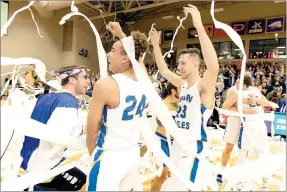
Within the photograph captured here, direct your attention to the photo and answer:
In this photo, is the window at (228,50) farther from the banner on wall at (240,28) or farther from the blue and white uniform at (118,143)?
the blue and white uniform at (118,143)

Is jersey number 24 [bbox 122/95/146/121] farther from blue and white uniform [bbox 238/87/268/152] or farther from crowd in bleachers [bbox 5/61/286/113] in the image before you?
crowd in bleachers [bbox 5/61/286/113]

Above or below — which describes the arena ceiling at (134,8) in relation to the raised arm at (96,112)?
above

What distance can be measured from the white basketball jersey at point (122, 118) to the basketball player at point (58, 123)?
391 mm

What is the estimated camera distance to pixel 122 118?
177cm

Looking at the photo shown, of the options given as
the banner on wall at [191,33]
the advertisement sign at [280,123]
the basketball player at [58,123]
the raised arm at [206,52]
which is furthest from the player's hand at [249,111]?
the banner on wall at [191,33]

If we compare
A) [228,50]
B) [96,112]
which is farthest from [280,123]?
[228,50]

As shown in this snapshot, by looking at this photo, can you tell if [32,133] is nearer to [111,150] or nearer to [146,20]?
[111,150]

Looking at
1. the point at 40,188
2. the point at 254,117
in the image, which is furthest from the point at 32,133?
the point at 254,117

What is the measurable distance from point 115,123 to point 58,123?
0.58 meters

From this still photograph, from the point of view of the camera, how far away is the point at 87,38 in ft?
66.2

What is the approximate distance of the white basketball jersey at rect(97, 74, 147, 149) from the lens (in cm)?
174

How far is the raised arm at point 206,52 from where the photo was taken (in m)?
1.91

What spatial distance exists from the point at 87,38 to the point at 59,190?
18.7m

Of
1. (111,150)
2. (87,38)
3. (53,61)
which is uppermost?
(87,38)
